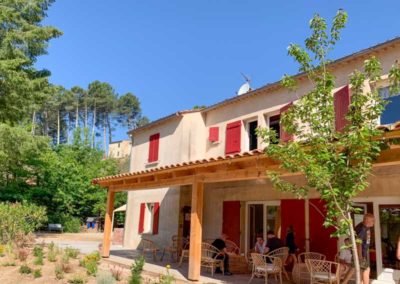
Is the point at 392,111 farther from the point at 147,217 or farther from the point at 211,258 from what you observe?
the point at 147,217

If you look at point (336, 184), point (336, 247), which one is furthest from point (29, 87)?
point (336, 184)

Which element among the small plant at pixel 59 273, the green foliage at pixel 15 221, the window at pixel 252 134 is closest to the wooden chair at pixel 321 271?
the small plant at pixel 59 273

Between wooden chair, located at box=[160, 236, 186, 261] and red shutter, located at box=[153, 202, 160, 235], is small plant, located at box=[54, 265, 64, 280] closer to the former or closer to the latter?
wooden chair, located at box=[160, 236, 186, 261]

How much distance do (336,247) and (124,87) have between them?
188ft

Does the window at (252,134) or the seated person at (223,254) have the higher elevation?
the window at (252,134)

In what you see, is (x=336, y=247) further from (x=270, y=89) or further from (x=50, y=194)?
(x=50, y=194)

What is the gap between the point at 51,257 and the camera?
11.1 m

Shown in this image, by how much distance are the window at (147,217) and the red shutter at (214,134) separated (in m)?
4.36

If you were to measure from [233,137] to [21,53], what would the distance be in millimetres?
11382

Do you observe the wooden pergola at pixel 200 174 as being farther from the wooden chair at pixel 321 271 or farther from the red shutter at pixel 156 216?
the red shutter at pixel 156 216

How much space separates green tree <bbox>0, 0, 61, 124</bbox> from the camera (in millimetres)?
16656

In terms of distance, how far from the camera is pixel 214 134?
15.2 metres

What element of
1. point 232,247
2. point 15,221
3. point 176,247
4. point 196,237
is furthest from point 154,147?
point 196,237

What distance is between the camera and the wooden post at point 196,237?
909 cm
